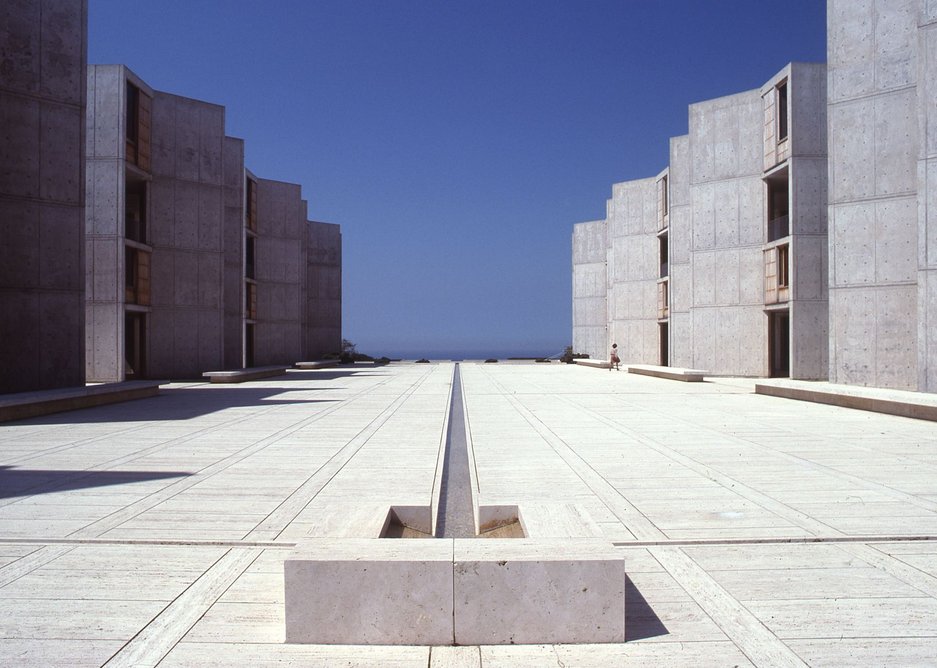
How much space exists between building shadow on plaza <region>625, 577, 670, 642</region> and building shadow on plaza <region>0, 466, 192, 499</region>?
546cm

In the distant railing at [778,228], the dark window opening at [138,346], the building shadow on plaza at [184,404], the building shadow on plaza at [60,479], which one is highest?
the distant railing at [778,228]

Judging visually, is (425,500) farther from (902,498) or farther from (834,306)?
(834,306)

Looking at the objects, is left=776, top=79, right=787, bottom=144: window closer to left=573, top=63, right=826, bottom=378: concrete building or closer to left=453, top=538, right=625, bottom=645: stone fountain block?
left=573, top=63, right=826, bottom=378: concrete building

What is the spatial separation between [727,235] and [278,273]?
79.2ft

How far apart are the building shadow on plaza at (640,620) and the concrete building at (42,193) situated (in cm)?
1700

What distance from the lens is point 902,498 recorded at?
Answer: 21.2ft

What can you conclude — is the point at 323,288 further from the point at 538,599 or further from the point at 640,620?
the point at 538,599

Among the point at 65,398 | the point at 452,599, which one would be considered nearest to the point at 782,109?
the point at 65,398

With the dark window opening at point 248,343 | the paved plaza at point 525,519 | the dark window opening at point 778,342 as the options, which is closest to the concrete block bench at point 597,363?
the dark window opening at point 778,342

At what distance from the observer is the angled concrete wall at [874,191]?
61.4ft

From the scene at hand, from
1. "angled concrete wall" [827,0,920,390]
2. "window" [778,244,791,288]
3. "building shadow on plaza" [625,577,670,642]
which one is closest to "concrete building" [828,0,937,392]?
"angled concrete wall" [827,0,920,390]

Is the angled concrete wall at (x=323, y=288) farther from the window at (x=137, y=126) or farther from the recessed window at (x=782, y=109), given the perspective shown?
the recessed window at (x=782, y=109)

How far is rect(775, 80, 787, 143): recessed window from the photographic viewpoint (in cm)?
2588

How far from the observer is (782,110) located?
2628cm
